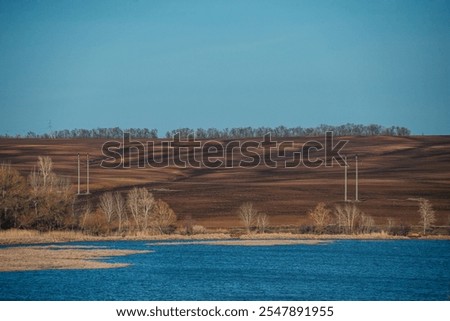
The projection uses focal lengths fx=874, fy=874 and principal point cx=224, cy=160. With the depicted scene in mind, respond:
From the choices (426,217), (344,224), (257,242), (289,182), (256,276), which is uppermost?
(289,182)

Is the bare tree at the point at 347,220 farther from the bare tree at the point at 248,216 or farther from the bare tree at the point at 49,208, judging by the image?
the bare tree at the point at 49,208

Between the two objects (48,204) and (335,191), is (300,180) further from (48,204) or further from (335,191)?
(48,204)

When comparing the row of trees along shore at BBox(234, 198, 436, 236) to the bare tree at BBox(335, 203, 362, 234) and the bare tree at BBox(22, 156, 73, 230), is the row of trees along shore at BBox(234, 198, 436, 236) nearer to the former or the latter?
the bare tree at BBox(335, 203, 362, 234)

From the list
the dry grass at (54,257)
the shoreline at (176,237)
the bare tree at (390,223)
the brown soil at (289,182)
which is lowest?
the dry grass at (54,257)

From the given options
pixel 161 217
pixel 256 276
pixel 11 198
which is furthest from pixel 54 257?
pixel 161 217

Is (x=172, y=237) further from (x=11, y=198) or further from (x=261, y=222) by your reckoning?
(x=11, y=198)

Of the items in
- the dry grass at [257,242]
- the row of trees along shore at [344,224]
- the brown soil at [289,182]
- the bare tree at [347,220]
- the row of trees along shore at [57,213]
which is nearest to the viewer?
the dry grass at [257,242]

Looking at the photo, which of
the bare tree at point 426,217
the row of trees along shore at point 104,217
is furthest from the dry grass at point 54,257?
the bare tree at point 426,217
